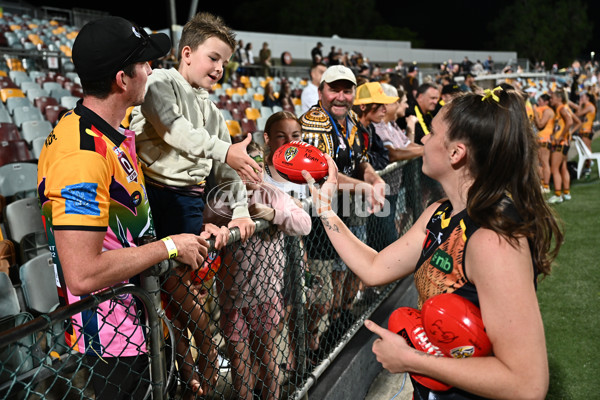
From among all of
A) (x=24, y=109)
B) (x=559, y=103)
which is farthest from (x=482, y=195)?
(x=559, y=103)

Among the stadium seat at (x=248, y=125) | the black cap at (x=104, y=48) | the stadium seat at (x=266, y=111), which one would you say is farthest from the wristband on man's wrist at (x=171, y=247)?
the stadium seat at (x=266, y=111)

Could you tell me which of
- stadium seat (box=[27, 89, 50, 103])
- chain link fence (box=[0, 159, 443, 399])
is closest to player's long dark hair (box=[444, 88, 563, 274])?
chain link fence (box=[0, 159, 443, 399])

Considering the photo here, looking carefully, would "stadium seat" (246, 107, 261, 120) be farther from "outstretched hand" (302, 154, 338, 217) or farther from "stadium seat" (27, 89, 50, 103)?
"outstretched hand" (302, 154, 338, 217)

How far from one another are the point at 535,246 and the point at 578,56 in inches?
2703

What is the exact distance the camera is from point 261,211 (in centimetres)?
204

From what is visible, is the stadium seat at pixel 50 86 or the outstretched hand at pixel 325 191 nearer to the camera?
the outstretched hand at pixel 325 191

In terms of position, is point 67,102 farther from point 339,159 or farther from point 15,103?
point 339,159

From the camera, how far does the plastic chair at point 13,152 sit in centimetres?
540

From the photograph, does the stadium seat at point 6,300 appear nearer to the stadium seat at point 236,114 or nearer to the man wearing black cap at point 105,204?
the man wearing black cap at point 105,204

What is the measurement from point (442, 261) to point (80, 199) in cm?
107

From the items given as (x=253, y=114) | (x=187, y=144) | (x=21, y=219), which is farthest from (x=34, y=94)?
(x=187, y=144)

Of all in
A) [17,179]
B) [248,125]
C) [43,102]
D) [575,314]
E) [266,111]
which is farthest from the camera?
[266,111]

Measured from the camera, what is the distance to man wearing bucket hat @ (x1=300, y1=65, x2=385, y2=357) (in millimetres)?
2885

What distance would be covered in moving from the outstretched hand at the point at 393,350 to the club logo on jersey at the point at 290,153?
0.91 meters
